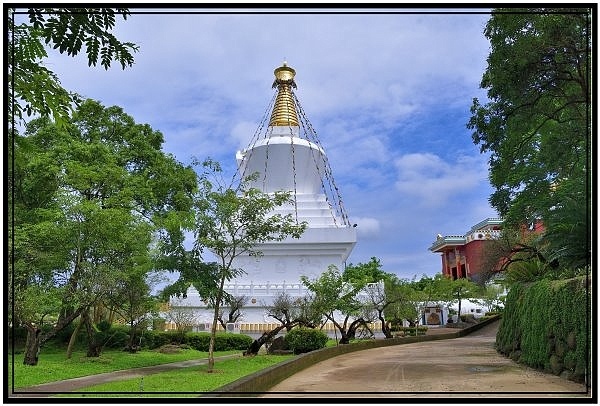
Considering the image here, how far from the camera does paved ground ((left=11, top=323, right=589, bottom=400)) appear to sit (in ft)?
24.0

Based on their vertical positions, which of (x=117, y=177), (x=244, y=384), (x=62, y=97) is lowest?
(x=244, y=384)

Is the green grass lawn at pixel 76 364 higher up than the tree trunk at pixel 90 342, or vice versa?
the tree trunk at pixel 90 342

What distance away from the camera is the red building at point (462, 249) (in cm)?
4484

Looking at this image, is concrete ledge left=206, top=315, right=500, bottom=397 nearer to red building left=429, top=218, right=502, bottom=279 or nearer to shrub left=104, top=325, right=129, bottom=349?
shrub left=104, top=325, right=129, bottom=349

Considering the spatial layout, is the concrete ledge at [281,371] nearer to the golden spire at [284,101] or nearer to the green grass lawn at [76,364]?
the green grass lawn at [76,364]

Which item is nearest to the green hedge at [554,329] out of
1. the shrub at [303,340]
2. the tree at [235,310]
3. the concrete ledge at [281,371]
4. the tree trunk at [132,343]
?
the concrete ledge at [281,371]

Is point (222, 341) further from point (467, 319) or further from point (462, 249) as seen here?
point (462, 249)

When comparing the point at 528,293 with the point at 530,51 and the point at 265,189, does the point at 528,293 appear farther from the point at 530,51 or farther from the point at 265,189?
the point at 265,189

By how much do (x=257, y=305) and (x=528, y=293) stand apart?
13289mm

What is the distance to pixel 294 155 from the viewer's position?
28406 mm

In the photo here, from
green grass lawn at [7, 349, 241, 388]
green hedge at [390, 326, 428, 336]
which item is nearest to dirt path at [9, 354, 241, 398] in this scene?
green grass lawn at [7, 349, 241, 388]

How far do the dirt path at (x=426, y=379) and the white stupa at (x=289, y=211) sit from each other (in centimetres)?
1021

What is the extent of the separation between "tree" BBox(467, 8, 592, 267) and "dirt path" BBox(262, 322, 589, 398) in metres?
2.16

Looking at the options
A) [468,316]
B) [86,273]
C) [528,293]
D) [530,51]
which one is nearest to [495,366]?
[528,293]
